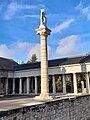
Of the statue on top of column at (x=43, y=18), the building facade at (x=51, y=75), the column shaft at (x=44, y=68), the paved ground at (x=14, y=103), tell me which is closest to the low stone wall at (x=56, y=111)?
the paved ground at (x=14, y=103)

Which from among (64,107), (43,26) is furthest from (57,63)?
(64,107)

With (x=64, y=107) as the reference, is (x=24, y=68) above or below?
above

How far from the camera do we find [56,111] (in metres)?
11.6

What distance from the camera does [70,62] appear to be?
33.5 metres

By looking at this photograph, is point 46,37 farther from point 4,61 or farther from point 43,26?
point 4,61

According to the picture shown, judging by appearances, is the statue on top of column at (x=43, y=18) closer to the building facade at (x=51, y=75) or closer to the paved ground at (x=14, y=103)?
the paved ground at (x=14, y=103)

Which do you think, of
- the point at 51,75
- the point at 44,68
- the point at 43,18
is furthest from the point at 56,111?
the point at 51,75

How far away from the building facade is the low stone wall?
13.9 metres

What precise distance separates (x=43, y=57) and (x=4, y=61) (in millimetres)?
23947

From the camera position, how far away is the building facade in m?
31.8

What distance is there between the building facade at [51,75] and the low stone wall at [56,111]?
1394cm

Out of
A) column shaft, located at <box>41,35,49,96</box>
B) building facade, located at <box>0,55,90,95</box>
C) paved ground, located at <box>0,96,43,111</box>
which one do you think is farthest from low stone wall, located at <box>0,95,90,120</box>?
building facade, located at <box>0,55,90,95</box>

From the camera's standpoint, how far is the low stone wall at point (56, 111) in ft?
26.6

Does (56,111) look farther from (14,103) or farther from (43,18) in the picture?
(43,18)
